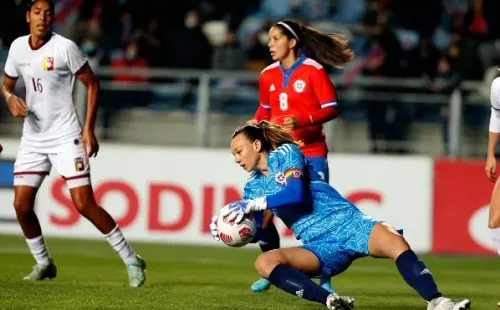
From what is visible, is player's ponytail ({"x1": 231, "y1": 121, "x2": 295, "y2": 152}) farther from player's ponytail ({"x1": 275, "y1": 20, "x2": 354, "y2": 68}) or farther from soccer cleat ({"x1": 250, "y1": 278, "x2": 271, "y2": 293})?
player's ponytail ({"x1": 275, "y1": 20, "x2": 354, "y2": 68})

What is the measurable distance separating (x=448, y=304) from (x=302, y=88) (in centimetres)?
378

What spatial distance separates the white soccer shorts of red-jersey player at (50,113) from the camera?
36.9ft

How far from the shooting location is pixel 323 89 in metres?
11.7

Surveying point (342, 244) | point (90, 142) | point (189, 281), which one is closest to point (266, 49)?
point (189, 281)

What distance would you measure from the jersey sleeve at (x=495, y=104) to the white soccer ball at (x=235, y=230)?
245 cm

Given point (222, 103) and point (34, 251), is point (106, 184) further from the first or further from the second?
point (34, 251)

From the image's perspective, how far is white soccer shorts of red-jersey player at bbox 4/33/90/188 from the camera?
1126cm

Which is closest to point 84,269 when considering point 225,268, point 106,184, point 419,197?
point 225,268

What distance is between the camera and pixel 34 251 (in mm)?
11633

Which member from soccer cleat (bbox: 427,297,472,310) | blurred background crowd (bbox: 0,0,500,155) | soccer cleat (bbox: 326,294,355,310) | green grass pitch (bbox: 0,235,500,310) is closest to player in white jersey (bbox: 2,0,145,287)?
green grass pitch (bbox: 0,235,500,310)

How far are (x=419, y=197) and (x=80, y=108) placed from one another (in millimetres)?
4975

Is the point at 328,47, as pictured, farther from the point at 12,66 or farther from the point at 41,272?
the point at 41,272

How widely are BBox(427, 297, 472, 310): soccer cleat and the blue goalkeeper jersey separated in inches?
33.8

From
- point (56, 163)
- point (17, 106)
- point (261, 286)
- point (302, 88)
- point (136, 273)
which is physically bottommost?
point (261, 286)
